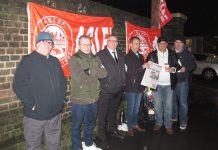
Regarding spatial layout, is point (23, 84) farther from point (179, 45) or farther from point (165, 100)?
point (179, 45)

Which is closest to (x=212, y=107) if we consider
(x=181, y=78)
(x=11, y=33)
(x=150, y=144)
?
(x=181, y=78)

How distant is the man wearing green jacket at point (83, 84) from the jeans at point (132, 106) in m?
1.15

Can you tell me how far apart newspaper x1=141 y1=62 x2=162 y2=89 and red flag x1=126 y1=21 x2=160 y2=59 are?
1293 mm

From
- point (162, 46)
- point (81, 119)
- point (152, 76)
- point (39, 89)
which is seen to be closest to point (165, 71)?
point (152, 76)

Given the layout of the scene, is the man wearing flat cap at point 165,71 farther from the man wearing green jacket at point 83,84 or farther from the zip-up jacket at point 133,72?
the man wearing green jacket at point 83,84

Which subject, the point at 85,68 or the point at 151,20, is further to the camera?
the point at 151,20

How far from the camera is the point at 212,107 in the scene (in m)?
8.30

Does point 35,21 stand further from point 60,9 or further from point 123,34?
point 123,34

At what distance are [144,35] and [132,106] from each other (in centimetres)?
252

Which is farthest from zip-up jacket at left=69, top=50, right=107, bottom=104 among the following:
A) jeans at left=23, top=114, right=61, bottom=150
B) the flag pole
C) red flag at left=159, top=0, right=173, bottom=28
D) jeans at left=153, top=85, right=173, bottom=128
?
red flag at left=159, top=0, right=173, bottom=28

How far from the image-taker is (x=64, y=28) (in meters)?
4.42

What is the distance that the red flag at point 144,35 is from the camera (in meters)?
6.50

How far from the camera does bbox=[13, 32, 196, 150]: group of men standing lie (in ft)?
11.0

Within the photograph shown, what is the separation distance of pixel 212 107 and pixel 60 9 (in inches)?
241
